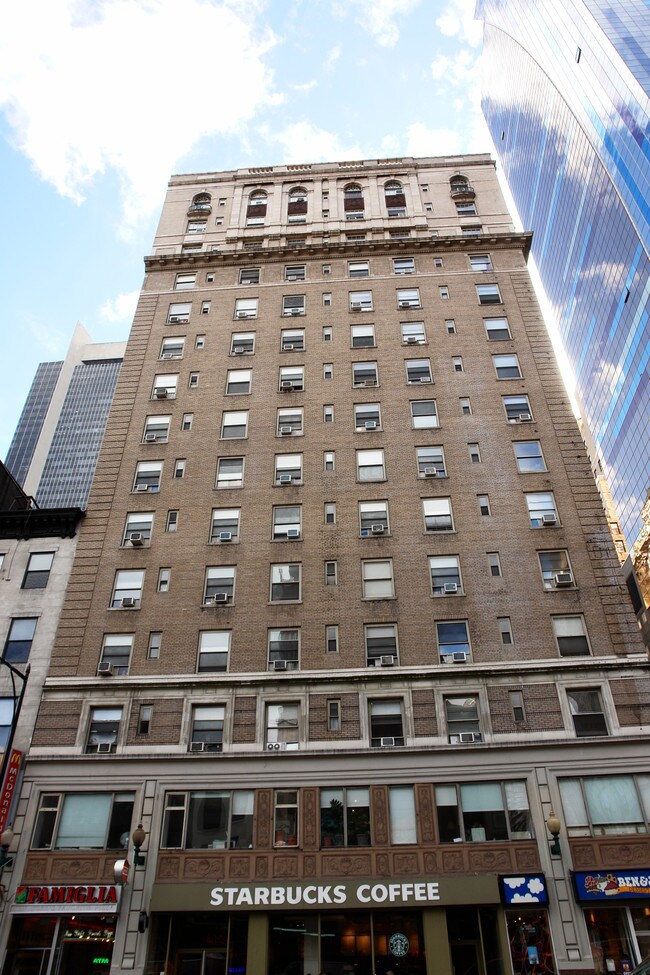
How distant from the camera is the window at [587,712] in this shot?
26734mm

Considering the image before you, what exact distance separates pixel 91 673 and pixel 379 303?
26550 mm

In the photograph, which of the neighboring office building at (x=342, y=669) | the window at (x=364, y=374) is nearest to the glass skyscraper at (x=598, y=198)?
the neighboring office building at (x=342, y=669)

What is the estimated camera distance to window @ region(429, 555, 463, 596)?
30562 mm

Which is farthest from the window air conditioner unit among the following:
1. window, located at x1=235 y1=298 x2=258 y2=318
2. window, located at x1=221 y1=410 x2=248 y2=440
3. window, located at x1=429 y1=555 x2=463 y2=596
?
→ window, located at x1=235 y1=298 x2=258 y2=318

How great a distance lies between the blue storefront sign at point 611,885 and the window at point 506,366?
77.9ft

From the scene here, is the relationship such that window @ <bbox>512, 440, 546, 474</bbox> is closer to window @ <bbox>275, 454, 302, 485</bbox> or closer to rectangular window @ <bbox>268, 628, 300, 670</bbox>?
window @ <bbox>275, 454, 302, 485</bbox>

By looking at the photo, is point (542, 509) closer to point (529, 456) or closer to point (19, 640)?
point (529, 456)

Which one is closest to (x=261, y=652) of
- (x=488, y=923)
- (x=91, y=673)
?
(x=91, y=673)

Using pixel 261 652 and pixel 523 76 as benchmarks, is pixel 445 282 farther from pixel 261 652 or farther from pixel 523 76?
pixel 523 76

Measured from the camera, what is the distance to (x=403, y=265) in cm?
4506

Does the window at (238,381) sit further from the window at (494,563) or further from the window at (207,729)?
the window at (207,729)

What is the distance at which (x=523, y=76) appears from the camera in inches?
4882

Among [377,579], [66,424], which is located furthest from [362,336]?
[66,424]

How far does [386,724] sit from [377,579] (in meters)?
6.41
